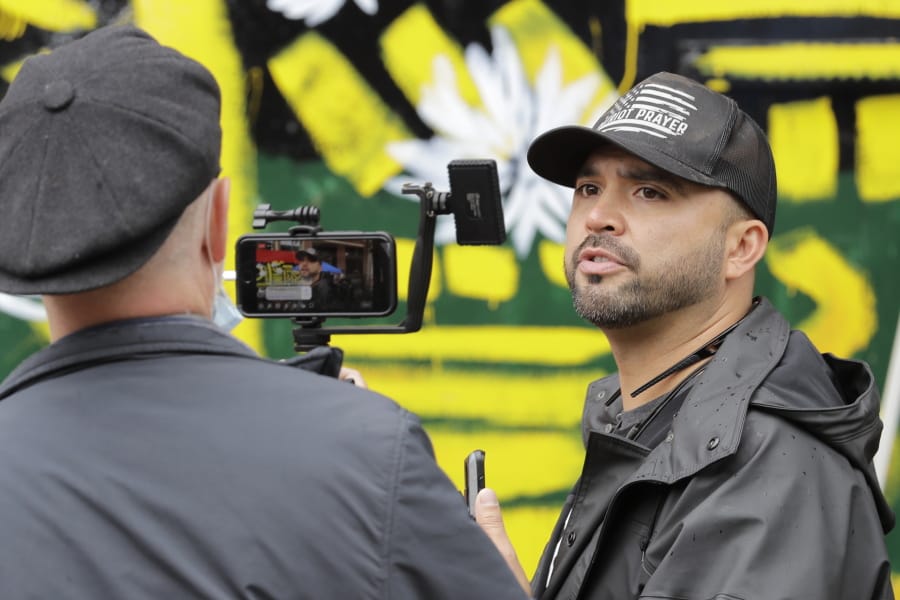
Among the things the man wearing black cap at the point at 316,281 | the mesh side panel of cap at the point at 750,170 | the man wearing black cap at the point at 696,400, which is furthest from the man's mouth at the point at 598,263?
the man wearing black cap at the point at 316,281

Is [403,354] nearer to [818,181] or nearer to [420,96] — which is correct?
[420,96]

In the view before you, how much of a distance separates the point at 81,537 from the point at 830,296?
312cm

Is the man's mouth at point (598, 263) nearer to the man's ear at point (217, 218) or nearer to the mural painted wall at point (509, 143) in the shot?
the man's ear at point (217, 218)

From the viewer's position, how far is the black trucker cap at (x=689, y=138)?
2.25 meters

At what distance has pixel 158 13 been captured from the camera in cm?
402

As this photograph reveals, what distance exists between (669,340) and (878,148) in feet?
6.30

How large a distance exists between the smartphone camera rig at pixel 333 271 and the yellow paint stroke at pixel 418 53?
1.77 meters

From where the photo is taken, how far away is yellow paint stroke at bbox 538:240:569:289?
13.1 ft

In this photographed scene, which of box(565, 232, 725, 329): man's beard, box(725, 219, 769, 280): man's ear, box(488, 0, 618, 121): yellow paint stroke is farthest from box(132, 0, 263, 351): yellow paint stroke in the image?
box(725, 219, 769, 280): man's ear

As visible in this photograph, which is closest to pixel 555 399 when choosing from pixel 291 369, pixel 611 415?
pixel 611 415

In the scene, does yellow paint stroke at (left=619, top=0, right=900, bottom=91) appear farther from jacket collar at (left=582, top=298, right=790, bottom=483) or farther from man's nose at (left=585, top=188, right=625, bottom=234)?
jacket collar at (left=582, top=298, right=790, bottom=483)

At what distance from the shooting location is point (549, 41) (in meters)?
3.93

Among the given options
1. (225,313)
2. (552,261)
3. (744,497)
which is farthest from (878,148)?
(225,313)

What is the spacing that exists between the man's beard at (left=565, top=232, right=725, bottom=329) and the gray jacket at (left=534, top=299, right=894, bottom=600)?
0.13 metres
